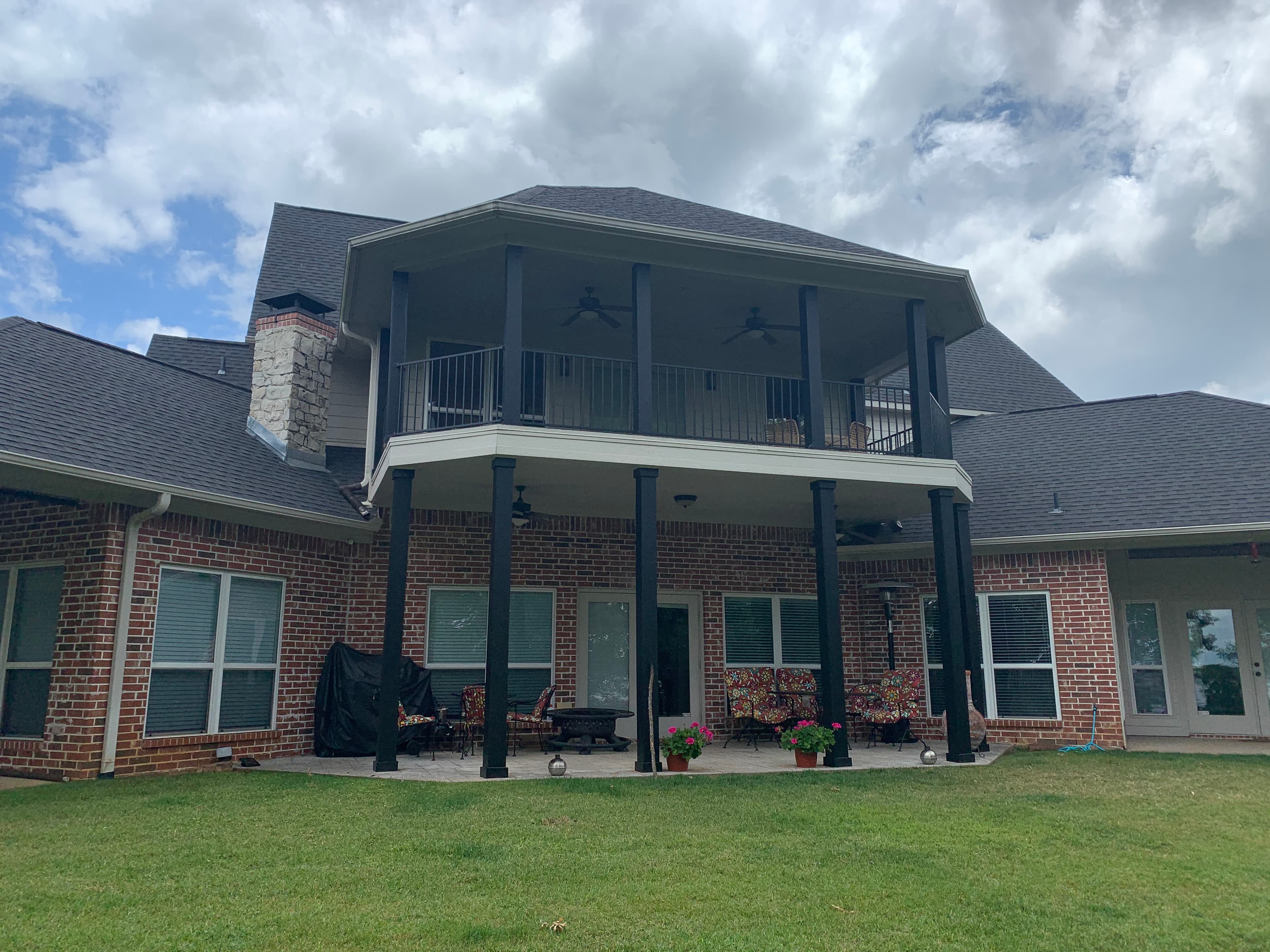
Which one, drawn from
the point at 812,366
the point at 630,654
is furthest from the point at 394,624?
the point at 812,366

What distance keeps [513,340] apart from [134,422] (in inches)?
161

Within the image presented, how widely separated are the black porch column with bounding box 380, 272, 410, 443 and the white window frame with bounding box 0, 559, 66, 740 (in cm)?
317

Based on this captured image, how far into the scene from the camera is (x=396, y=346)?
29.5 ft

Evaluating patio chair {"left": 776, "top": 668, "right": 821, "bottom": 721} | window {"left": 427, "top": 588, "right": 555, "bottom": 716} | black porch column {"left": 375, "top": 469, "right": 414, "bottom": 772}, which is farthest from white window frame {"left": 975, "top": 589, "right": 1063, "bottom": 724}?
black porch column {"left": 375, "top": 469, "right": 414, "bottom": 772}

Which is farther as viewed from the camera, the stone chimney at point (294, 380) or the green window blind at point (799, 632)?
the green window blind at point (799, 632)

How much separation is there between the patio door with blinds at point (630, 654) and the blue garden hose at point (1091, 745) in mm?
4303

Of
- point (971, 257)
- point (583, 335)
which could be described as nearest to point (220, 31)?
point (583, 335)

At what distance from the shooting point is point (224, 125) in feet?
53.7

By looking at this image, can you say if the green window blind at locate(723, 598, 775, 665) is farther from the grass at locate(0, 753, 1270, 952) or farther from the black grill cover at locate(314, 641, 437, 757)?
the grass at locate(0, 753, 1270, 952)

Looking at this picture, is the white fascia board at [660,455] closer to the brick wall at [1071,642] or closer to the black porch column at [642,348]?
the black porch column at [642,348]

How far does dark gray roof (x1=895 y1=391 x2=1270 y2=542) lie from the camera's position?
10.8m

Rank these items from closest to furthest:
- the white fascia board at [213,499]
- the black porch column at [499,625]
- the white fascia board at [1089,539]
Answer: the white fascia board at [213,499] → the black porch column at [499,625] → the white fascia board at [1089,539]

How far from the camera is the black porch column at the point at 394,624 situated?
8016 millimetres

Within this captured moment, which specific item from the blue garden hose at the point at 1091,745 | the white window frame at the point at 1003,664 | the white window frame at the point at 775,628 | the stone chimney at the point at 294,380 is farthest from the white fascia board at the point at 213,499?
the blue garden hose at the point at 1091,745
